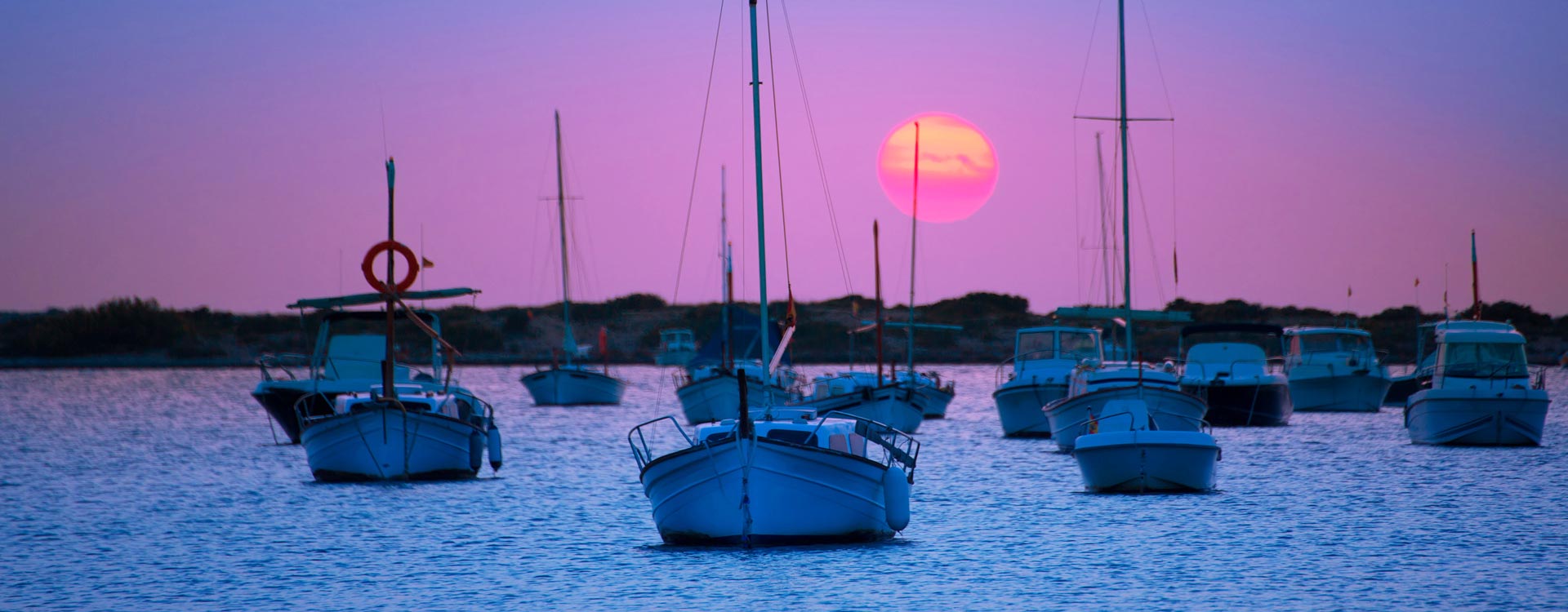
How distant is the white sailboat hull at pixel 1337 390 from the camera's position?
6153 cm

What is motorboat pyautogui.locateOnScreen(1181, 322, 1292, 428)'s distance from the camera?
171 feet

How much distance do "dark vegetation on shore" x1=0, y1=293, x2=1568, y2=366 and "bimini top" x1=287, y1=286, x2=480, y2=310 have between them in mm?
117195

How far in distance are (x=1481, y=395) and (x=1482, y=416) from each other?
1.81 ft

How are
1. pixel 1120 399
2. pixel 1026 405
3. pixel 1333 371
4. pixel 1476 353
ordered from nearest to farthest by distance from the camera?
pixel 1120 399, pixel 1476 353, pixel 1026 405, pixel 1333 371

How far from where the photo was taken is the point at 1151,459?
30.5 m

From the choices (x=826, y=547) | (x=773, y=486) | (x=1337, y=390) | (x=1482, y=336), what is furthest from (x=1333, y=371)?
(x=773, y=486)

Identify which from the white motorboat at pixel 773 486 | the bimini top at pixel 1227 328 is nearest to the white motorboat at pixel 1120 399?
the bimini top at pixel 1227 328

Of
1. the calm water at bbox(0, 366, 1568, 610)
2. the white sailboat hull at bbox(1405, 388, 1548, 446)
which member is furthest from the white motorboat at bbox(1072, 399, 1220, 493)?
the white sailboat hull at bbox(1405, 388, 1548, 446)

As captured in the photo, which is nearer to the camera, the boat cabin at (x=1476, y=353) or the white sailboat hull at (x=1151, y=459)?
the white sailboat hull at (x=1151, y=459)

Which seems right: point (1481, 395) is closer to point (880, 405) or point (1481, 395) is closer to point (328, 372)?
point (880, 405)

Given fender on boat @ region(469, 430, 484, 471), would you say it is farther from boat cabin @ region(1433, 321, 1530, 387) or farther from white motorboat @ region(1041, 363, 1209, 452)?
boat cabin @ region(1433, 321, 1530, 387)

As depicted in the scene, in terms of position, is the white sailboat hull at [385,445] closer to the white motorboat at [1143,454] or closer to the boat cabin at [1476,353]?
the white motorboat at [1143,454]

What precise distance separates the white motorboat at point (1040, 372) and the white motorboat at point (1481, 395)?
9.74 m

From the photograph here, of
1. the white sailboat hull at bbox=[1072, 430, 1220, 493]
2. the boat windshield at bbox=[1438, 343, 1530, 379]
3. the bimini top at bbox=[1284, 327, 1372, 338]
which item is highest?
the bimini top at bbox=[1284, 327, 1372, 338]
